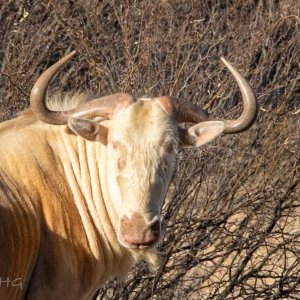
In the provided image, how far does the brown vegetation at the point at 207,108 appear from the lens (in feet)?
29.2

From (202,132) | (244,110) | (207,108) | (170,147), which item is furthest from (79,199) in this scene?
(207,108)

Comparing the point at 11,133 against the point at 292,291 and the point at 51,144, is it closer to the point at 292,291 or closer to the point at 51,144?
the point at 51,144

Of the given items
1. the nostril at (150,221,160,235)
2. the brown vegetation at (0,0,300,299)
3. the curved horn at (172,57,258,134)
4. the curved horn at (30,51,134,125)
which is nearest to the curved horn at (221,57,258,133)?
the curved horn at (172,57,258,134)

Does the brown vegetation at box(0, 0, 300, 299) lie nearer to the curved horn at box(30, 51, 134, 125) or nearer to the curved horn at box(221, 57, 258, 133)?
the curved horn at box(221, 57, 258, 133)

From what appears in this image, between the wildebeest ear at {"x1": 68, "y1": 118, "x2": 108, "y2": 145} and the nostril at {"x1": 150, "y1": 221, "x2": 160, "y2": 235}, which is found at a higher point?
the wildebeest ear at {"x1": 68, "y1": 118, "x2": 108, "y2": 145}

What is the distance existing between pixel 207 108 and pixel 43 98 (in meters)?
2.30

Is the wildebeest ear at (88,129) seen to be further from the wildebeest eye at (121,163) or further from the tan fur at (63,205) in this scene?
the wildebeest eye at (121,163)

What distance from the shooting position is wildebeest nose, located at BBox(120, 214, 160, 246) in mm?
6598

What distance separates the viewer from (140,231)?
21.7ft

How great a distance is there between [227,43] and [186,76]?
1.98 ft

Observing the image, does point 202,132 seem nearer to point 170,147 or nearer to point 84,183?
point 170,147

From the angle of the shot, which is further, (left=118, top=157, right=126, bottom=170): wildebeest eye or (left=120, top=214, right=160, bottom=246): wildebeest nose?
(left=118, top=157, right=126, bottom=170): wildebeest eye

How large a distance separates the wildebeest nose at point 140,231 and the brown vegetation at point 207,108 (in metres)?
2.10

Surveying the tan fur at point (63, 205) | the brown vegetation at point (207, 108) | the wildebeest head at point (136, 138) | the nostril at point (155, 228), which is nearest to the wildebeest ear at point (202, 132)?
the wildebeest head at point (136, 138)
